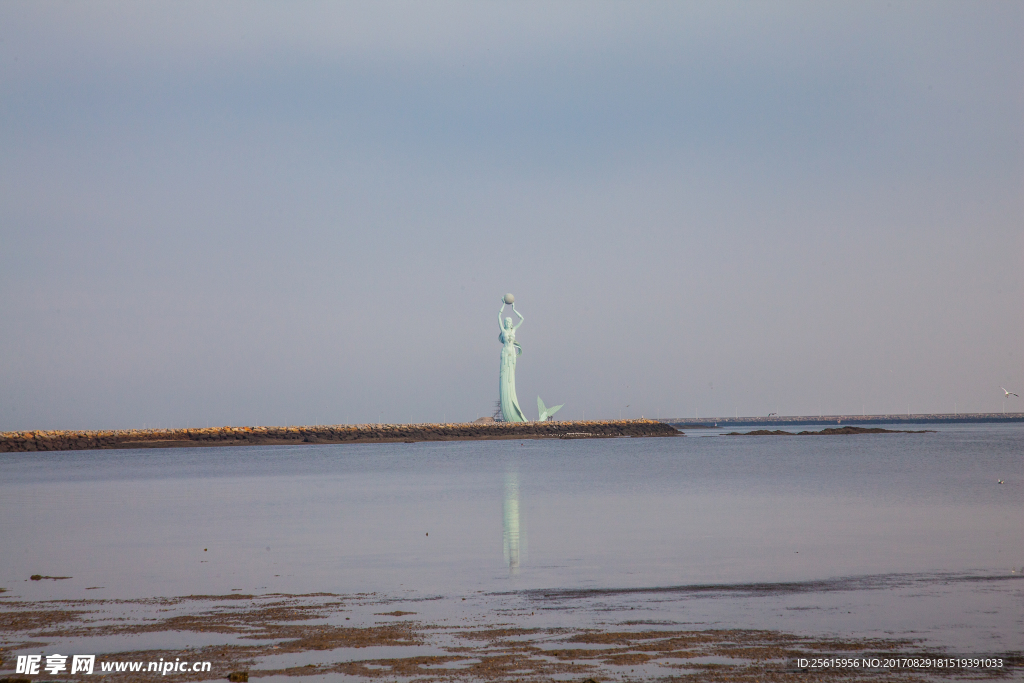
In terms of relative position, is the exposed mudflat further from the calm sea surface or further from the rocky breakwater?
the rocky breakwater

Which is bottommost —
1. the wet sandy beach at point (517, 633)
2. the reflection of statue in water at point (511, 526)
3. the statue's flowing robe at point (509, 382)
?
the reflection of statue in water at point (511, 526)

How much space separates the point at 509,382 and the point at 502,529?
60.1 m

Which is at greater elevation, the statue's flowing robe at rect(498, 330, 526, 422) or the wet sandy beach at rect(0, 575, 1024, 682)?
the statue's flowing robe at rect(498, 330, 526, 422)

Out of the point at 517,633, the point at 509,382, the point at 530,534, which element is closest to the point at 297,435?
the point at 509,382

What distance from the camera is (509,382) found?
7738 centimetres

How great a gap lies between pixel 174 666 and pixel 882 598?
7.21 metres

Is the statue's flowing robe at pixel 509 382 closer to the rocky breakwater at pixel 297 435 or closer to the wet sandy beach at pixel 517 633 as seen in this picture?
the rocky breakwater at pixel 297 435

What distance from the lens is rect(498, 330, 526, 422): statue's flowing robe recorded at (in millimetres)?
73938

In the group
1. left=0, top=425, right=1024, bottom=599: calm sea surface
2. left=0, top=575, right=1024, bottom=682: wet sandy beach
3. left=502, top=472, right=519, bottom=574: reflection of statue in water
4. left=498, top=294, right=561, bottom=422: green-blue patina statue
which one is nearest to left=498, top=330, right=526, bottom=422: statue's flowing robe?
left=498, top=294, right=561, bottom=422: green-blue patina statue

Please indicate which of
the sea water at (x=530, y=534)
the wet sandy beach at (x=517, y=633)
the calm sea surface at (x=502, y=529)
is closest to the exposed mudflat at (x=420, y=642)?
the wet sandy beach at (x=517, y=633)

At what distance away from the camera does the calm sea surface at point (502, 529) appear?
1207 centimetres

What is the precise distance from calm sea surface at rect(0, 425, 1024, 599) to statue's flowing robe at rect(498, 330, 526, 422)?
39075mm

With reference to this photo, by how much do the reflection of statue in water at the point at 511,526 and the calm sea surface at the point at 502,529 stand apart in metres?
0.05

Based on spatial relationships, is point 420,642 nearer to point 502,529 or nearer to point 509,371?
point 502,529
